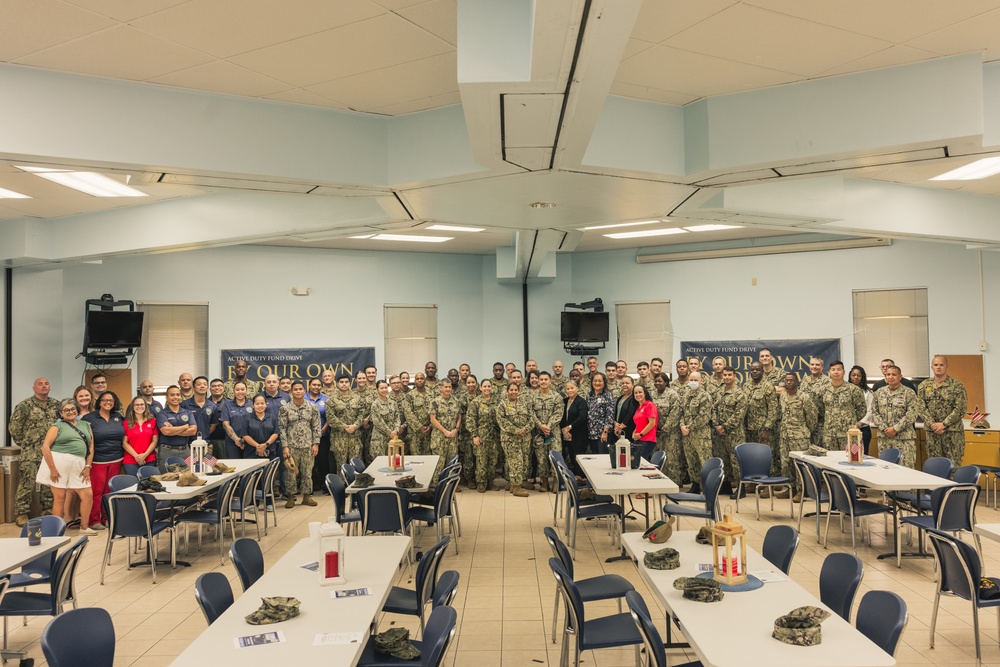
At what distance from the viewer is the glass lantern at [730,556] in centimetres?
375

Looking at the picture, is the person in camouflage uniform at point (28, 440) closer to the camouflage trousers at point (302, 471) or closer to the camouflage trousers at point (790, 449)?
the camouflage trousers at point (302, 471)

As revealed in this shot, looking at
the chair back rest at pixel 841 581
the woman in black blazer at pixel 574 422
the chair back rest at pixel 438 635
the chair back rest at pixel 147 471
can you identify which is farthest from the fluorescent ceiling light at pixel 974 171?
the chair back rest at pixel 147 471

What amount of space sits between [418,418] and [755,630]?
25.8ft

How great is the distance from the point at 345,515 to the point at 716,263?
A: 29.5 ft

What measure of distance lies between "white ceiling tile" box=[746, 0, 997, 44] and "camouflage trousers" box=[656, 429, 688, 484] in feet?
22.4

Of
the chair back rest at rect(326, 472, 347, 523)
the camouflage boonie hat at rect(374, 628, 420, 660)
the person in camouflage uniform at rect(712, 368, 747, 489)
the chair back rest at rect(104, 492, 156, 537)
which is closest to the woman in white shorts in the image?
the chair back rest at rect(104, 492, 156, 537)

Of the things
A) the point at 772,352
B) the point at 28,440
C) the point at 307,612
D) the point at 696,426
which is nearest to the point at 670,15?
the point at 307,612

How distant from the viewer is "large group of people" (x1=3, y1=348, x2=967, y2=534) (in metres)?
8.75

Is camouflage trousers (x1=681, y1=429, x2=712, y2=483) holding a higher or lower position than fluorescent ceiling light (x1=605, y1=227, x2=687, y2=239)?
lower

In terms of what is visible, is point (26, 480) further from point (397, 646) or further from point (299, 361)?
point (397, 646)

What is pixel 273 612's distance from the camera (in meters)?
3.36

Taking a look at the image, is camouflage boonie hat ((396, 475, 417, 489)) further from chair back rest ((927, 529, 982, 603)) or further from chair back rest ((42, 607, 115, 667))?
chair back rest ((927, 529, 982, 603))

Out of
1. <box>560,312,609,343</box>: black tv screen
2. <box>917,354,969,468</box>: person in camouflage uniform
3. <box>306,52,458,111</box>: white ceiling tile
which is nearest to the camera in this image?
<box>306,52,458,111</box>: white ceiling tile

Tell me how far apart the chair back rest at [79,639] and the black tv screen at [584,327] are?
35.4ft
